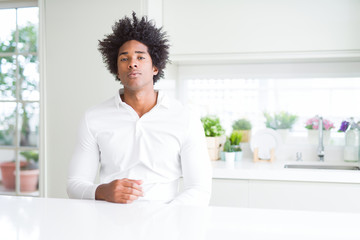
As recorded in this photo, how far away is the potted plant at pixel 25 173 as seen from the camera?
3.10 metres

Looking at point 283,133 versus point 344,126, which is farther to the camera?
point 283,133

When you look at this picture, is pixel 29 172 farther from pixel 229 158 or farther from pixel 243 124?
pixel 243 124

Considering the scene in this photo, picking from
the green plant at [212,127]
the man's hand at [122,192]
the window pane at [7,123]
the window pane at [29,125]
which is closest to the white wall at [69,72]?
the window pane at [29,125]

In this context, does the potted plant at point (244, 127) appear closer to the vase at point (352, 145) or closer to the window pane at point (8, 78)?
the vase at point (352, 145)

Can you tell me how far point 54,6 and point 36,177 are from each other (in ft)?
4.37

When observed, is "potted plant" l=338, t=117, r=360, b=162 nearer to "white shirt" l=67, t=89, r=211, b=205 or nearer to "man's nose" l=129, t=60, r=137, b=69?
"white shirt" l=67, t=89, r=211, b=205

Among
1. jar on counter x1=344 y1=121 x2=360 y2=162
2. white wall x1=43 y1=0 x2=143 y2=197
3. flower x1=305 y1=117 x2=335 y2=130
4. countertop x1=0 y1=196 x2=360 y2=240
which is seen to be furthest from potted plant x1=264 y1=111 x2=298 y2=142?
countertop x1=0 y1=196 x2=360 y2=240

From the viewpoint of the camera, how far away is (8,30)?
124 inches

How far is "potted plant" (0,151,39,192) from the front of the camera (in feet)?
10.2

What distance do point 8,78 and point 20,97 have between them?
7.5 inches

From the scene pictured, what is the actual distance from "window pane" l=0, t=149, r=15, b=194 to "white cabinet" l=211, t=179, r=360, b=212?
5.41 ft

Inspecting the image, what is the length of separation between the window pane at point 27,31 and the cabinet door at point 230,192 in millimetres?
1786

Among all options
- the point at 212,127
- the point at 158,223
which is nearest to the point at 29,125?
the point at 212,127

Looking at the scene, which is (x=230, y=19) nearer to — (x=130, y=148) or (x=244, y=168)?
(x=244, y=168)
